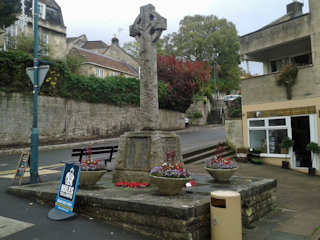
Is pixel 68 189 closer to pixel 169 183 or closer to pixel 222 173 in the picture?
pixel 169 183

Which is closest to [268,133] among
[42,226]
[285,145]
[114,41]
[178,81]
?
[285,145]

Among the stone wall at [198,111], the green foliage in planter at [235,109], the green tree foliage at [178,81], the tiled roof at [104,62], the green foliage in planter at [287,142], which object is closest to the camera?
the green foliage in planter at [287,142]

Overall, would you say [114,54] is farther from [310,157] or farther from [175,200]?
[175,200]

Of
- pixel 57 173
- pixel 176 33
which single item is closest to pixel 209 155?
pixel 57 173

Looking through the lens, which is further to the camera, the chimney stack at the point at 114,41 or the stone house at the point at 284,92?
the chimney stack at the point at 114,41

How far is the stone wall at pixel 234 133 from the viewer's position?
16031mm

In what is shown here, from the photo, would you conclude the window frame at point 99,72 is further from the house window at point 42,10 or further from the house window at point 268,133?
the house window at point 268,133

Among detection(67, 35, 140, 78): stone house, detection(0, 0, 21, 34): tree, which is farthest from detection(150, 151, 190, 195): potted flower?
detection(67, 35, 140, 78): stone house

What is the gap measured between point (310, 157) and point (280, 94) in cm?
343

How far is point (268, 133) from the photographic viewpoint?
579 inches

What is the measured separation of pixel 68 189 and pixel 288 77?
12.2 m

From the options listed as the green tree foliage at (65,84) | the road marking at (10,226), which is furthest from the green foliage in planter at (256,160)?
the green tree foliage at (65,84)

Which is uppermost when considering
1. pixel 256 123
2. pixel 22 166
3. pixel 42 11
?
pixel 42 11

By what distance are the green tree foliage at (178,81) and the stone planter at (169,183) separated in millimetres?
24751
